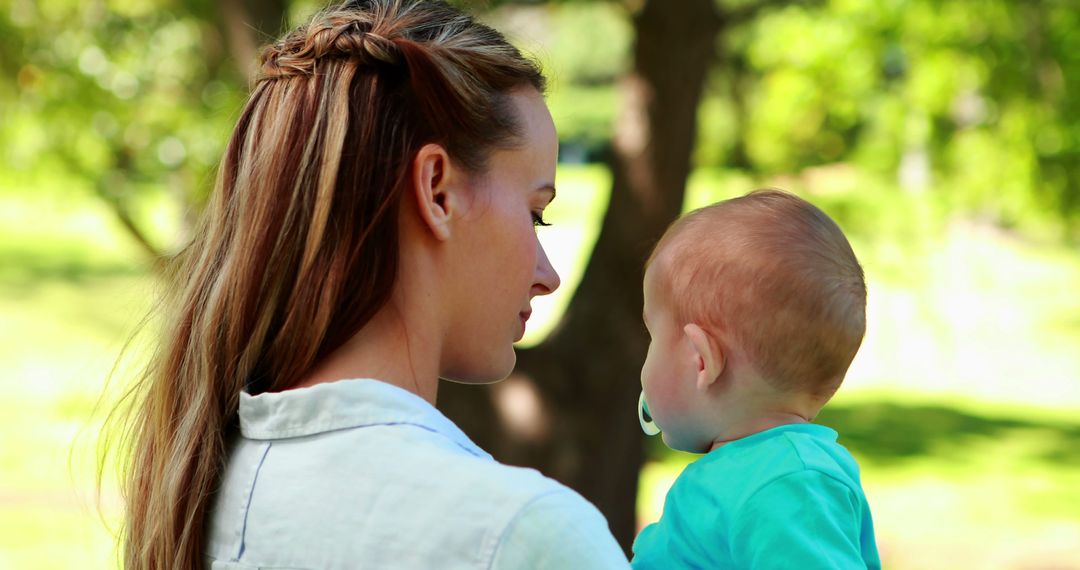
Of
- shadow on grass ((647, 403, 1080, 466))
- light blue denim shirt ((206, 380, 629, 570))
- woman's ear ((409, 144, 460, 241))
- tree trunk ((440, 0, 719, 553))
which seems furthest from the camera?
shadow on grass ((647, 403, 1080, 466))

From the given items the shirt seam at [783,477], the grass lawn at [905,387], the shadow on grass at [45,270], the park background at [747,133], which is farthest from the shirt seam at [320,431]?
the shadow on grass at [45,270]

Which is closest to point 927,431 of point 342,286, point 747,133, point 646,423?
point 747,133

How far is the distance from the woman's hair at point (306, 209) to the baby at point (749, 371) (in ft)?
1.09

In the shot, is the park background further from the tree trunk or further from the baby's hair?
the baby's hair

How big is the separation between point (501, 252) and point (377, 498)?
364 mm

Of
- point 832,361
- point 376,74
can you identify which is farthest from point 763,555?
point 376,74

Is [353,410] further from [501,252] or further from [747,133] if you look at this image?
[747,133]

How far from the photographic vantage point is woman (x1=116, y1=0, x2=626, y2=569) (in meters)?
1.31

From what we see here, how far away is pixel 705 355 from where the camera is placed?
162 cm

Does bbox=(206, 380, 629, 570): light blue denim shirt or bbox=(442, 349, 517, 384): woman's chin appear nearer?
bbox=(206, 380, 629, 570): light blue denim shirt

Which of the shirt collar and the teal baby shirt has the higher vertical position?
the shirt collar

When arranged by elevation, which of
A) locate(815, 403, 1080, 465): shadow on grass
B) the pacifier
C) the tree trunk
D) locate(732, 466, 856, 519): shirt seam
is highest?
locate(732, 466, 856, 519): shirt seam

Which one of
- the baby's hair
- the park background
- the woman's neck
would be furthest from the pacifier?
the park background

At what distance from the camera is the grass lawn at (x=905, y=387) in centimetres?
733
